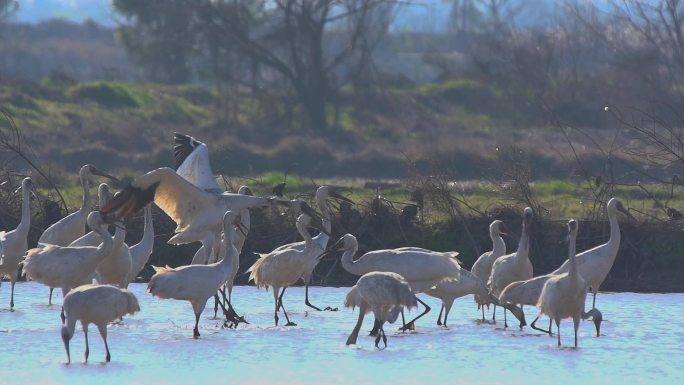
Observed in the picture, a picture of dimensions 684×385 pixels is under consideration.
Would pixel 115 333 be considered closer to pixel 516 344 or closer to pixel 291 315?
pixel 291 315

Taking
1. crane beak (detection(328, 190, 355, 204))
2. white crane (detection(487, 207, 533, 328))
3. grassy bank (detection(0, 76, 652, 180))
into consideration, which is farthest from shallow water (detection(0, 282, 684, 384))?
grassy bank (detection(0, 76, 652, 180))

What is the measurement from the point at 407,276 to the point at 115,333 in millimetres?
2518

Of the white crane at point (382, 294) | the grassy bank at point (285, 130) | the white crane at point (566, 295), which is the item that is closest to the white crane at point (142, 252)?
the white crane at point (382, 294)

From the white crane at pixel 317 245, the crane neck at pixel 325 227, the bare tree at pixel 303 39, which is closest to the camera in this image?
the white crane at pixel 317 245

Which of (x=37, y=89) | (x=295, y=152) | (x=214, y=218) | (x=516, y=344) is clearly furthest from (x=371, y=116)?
(x=516, y=344)

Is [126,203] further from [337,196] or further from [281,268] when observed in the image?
[337,196]

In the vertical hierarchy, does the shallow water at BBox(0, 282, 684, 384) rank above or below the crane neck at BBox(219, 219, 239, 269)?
below

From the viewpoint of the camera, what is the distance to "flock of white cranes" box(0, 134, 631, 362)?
36.9 ft

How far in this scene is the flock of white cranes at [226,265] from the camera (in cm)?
1124

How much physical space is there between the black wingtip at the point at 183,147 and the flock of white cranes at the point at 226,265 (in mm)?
13

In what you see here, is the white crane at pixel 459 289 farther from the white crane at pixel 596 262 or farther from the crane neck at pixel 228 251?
the crane neck at pixel 228 251

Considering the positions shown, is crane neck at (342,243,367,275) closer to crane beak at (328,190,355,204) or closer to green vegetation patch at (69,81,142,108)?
crane beak at (328,190,355,204)

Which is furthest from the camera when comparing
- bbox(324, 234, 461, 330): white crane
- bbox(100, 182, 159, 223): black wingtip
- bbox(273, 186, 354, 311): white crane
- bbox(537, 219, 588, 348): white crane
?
bbox(273, 186, 354, 311): white crane

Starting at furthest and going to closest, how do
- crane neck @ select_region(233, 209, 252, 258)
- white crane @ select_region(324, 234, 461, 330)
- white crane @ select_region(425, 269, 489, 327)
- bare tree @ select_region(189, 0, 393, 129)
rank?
1. bare tree @ select_region(189, 0, 393, 129)
2. crane neck @ select_region(233, 209, 252, 258)
3. white crane @ select_region(425, 269, 489, 327)
4. white crane @ select_region(324, 234, 461, 330)
